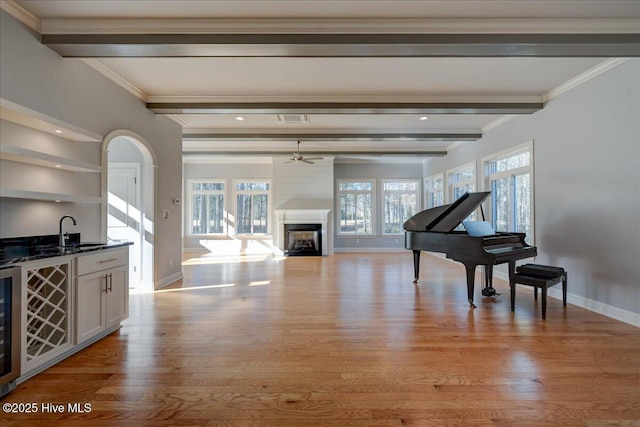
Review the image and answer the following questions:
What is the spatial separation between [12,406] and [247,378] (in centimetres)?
143

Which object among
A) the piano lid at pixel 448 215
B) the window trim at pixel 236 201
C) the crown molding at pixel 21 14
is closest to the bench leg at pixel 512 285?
the piano lid at pixel 448 215

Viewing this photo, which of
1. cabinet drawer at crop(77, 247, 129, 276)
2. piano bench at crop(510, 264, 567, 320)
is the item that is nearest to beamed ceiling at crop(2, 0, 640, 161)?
cabinet drawer at crop(77, 247, 129, 276)

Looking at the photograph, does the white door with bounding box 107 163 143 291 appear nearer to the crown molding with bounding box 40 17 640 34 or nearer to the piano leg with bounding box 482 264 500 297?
the crown molding with bounding box 40 17 640 34

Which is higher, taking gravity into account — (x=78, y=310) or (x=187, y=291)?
(x=78, y=310)

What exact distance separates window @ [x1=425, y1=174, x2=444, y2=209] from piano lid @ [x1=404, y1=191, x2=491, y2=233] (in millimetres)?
3963

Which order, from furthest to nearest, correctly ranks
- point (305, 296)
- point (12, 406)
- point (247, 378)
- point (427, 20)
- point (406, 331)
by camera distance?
point (305, 296) → point (406, 331) → point (427, 20) → point (247, 378) → point (12, 406)

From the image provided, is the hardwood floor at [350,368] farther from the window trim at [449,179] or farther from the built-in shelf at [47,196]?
the window trim at [449,179]

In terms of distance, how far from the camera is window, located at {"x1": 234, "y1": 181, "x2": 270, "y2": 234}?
31.0 ft

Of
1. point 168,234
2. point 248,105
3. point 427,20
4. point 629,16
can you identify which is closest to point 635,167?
point 629,16

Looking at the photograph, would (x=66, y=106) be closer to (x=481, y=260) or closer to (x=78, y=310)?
(x=78, y=310)

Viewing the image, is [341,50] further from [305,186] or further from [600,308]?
[305,186]

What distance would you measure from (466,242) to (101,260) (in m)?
4.06

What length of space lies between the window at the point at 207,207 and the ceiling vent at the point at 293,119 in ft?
15.2

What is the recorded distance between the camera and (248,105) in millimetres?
4391
